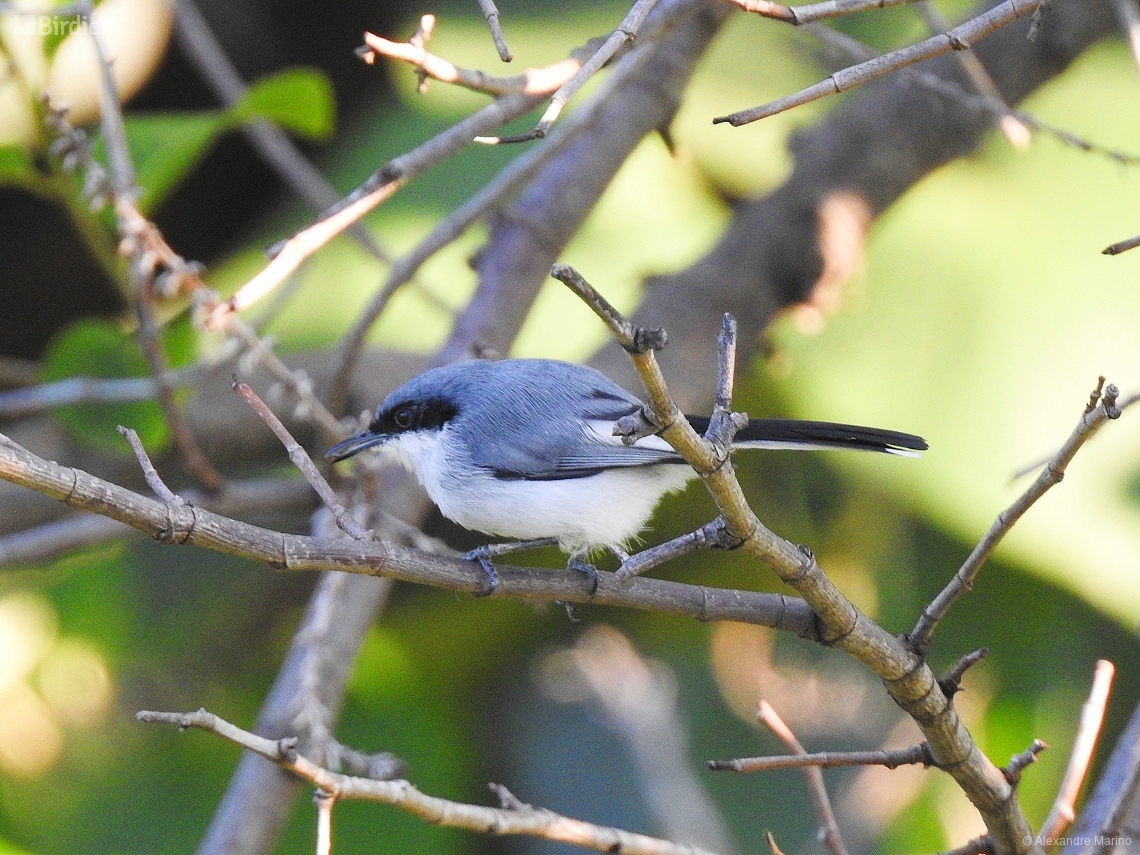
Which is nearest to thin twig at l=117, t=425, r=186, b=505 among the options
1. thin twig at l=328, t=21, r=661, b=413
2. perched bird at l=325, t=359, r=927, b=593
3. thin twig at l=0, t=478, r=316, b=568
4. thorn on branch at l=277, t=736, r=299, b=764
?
thorn on branch at l=277, t=736, r=299, b=764

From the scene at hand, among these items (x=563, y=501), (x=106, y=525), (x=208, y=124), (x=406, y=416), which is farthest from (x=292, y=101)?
(x=563, y=501)

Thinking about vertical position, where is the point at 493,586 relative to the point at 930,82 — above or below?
below

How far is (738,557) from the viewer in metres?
3.19

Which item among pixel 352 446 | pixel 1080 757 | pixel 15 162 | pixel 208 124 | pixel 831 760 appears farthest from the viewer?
pixel 208 124

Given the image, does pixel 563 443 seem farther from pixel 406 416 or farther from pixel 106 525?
pixel 106 525

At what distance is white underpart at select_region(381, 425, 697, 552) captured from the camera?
175cm

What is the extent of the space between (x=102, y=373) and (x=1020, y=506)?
2.12 m

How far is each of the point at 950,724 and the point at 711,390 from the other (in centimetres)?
169

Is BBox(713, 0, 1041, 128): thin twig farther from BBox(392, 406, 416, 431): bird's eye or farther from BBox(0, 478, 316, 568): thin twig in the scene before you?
BBox(0, 478, 316, 568): thin twig

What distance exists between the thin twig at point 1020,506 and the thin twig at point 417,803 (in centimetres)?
36

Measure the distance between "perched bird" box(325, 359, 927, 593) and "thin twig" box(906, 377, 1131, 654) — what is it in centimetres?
50

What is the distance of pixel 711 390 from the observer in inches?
113

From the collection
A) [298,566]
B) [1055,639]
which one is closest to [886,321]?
[1055,639]

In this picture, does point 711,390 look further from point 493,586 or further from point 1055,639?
point 493,586
